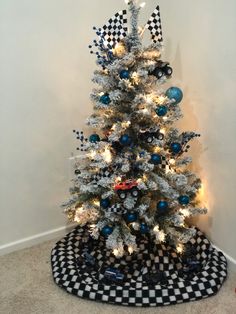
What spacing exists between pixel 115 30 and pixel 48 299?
1.35 metres

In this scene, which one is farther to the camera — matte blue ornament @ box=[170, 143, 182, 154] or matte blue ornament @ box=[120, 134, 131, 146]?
matte blue ornament @ box=[170, 143, 182, 154]

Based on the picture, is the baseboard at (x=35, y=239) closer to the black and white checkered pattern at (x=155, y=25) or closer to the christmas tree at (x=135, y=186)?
the christmas tree at (x=135, y=186)

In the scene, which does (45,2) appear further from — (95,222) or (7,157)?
(95,222)

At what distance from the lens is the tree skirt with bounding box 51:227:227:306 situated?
175 cm

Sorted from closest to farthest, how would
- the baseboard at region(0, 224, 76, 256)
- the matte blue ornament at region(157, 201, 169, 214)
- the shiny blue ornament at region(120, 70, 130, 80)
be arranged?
the shiny blue ornament at region(120, 70, 130, 80)
the matte blue ornament at region(157, 201, 169, 214)
the baseboard at region(0, 224, 76, 256)

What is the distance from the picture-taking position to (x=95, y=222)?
6.36ft

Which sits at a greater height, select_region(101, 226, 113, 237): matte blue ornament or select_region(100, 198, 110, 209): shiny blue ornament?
select_region(100, 198, 110, 209): shiny blue ornament

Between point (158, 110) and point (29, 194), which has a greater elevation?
point (158, 110)

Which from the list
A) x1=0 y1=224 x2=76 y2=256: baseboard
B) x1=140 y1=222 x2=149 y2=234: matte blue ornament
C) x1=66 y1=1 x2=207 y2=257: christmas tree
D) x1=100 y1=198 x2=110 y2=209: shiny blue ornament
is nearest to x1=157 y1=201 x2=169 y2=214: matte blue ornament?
x1=66 y1=1 x2=207 y2=257: christmas tree

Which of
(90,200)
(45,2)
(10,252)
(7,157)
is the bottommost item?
(10,252)

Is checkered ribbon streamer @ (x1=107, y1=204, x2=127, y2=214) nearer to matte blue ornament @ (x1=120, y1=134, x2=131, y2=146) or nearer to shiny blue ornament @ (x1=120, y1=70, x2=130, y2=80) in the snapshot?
matte blue ornament @ (x1=120, y1=134, x2=131, y2=146)

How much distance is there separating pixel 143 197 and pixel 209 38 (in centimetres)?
88

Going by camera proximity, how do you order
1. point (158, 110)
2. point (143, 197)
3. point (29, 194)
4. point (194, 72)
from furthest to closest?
point (29, 194), point (194, 72), point (143, 197), point (158, 110)

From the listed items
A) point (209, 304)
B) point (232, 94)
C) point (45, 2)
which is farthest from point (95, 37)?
point (209, 304)
